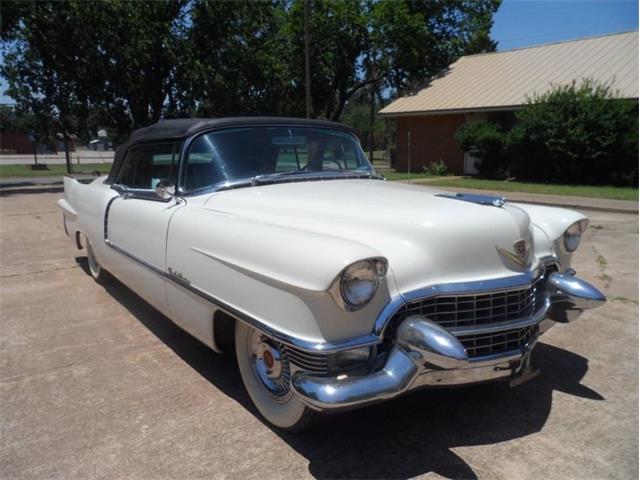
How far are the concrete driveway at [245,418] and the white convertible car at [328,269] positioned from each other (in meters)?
0.29

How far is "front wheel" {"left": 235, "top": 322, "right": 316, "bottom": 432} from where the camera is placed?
2.64 meters

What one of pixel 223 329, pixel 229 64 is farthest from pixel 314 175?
pixel 229 64

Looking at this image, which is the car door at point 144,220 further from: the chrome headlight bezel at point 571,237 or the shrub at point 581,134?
the shrub at point 581,134

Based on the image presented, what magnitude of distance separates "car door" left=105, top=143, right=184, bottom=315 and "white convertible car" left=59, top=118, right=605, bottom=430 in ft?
0.07

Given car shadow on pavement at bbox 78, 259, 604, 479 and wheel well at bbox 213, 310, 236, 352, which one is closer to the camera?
car shadow on pavement at bbox 78, 259, 604, 479

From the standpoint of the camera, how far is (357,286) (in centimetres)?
229

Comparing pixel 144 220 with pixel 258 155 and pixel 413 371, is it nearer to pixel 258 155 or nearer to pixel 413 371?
pixel 258 155

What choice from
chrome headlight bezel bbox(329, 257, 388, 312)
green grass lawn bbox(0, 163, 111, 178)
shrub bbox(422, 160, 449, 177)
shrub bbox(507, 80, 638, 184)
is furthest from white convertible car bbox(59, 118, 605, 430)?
green grass lawn bbox(0, 163, 111, 178)

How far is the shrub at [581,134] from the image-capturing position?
16.6 meters

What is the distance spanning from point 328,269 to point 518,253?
1102 millimetres

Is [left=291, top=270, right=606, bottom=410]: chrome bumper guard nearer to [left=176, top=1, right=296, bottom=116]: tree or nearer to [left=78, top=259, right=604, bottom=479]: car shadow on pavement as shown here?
[left=78, top=259, right=604, bottom=479]: car shadow on pavement

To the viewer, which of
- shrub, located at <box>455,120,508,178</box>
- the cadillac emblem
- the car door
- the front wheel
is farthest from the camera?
shrub, located at <box>455,120,508,178</box>

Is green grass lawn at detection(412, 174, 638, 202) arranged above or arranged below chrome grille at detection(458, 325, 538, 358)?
below

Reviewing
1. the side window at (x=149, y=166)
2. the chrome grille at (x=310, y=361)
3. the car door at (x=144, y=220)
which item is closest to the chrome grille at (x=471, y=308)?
the chrome grille at (x=310, y=361)
